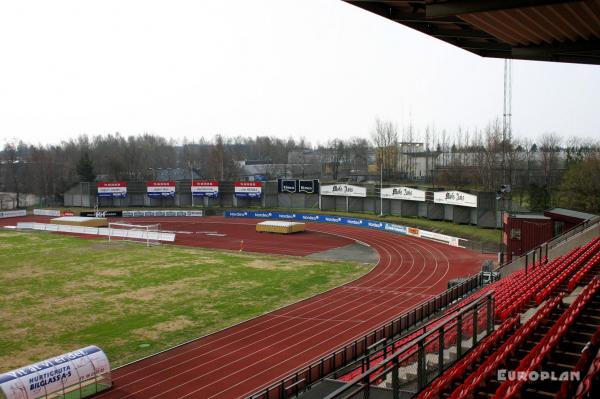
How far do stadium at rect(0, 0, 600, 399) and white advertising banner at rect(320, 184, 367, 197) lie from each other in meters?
0.28

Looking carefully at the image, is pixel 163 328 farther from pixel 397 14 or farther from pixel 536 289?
pixel 397 14

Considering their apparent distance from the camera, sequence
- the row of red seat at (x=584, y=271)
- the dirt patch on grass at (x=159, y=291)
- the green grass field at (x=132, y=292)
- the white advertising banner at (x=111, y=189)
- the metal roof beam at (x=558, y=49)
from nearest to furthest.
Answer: the metal roof beam at (x=558, y=49)
the row of red seat at (x=584, y=271)
the green grass field at (x=132, y=292)
the dirt patch on grass at (x=159, y=291)
the white advertising banner at (x=111, y=189)

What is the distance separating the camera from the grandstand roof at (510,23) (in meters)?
10.0

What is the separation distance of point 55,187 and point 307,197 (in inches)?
2150

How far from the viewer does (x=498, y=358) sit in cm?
947

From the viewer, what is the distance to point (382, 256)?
47.4 m

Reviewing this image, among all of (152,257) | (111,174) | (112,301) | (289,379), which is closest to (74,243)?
(152,257)

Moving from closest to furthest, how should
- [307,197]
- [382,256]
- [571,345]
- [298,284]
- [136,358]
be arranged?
[571,345] → [136,358] → [298,284] → [382,256] → [307,197]

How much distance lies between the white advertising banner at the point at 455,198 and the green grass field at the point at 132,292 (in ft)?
60.3

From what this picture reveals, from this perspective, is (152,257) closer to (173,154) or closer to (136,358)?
(136,358)

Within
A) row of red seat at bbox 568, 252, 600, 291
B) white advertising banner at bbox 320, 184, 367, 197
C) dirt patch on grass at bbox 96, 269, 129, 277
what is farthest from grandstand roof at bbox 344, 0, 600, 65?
white advertising banner at bbox 320, 184, 367, 197

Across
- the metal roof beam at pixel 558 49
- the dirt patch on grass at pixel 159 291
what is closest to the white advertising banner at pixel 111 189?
the dirt patch on grass at pixel 159 291

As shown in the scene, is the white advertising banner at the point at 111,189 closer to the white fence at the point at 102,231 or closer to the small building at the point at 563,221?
the white fence at the point at 102,231

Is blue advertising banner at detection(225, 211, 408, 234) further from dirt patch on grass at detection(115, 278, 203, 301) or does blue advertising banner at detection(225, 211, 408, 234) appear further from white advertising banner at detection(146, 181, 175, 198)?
dirt patch on grass at detection(115, 278, 203, 301)
